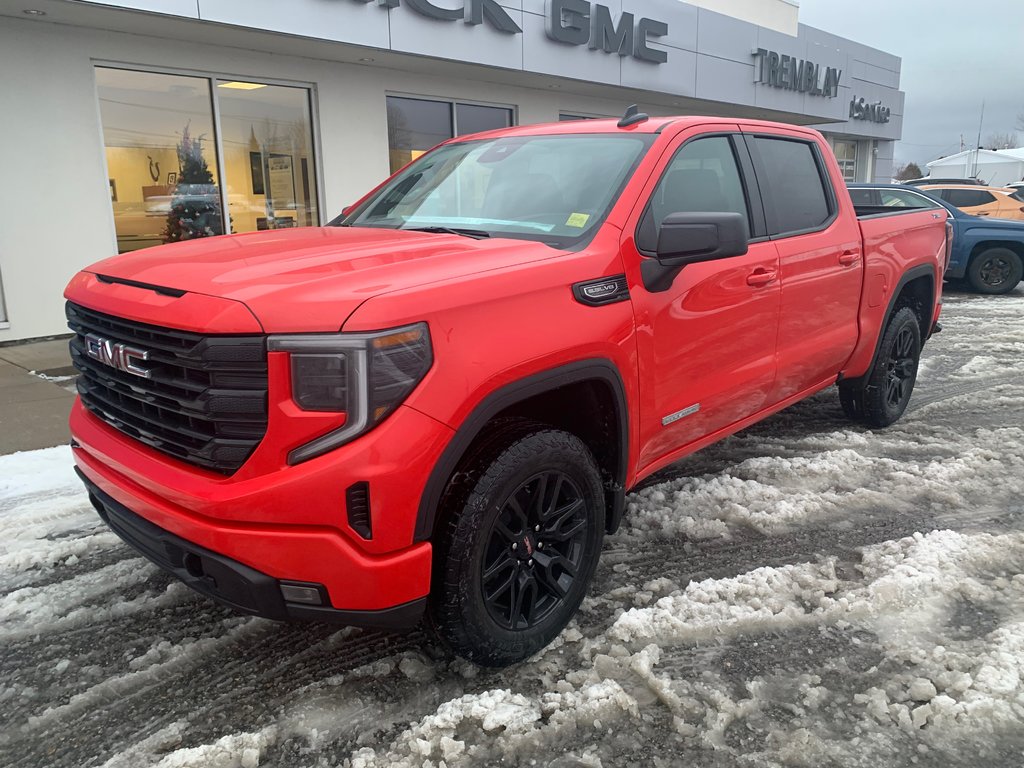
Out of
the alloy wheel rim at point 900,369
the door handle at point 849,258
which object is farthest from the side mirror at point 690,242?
the alloy wheel rim at point 900,369

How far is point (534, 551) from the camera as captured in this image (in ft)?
8.91

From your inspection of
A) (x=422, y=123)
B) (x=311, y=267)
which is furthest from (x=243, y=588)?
(x=422, y=123)

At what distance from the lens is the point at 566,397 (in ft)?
9.50

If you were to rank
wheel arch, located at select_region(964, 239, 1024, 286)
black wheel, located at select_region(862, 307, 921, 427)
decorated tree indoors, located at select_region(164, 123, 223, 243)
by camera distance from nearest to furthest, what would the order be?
black wheel, located at select_region(862, 307, 921, 427)
decorated tree indoors, located at select_region(164, 123, 223, 243)
wheel arch, located at select_region(964, 239, 1024, 286)

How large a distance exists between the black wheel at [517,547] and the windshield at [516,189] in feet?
2.78

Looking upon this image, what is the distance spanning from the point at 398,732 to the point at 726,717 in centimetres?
104

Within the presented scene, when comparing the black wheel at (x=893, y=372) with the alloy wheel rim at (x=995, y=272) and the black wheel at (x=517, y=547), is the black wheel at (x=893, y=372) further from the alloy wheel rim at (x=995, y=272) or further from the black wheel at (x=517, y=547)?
the alloy wheel rim at (x=995, y=272)

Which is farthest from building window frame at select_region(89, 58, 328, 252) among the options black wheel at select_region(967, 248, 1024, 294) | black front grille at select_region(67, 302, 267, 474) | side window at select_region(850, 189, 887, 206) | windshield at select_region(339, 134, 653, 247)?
black wheel at select_region(967, 248, 1024, 294)

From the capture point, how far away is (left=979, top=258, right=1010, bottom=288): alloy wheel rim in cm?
1262

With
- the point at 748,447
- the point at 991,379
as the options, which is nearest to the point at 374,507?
the point at 748,447

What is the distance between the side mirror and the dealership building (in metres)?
6.70

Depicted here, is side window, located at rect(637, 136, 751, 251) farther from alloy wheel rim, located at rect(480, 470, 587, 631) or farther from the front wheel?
the front wheel

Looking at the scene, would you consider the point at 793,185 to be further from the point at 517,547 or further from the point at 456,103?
the point at 456,103

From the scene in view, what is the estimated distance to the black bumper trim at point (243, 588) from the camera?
217cm
